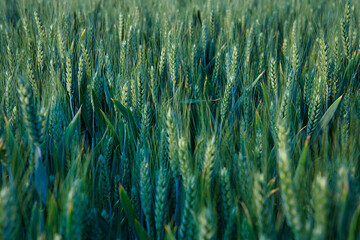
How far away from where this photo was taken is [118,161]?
1258mm

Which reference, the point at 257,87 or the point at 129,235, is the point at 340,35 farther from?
the point at 129,235

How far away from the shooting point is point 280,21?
117 inches

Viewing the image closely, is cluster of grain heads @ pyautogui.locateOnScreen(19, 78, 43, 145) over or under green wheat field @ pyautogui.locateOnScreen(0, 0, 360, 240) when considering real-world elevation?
over

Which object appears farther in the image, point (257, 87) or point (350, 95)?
point (257, 87)

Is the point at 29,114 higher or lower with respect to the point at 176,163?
higher

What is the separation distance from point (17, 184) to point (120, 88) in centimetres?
67

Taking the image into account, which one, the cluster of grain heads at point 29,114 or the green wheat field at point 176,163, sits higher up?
the cluster of grain heads at point 29,114

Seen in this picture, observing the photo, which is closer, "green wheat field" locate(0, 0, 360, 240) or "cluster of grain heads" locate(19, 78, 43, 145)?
"green wheat field" locate(0, 0, 360, 240)

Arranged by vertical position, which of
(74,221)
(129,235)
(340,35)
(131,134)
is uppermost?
(340,35)

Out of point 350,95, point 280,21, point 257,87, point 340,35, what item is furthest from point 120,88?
point 280,21

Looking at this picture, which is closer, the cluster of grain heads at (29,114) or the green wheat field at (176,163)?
the green wheat field at (176,163)

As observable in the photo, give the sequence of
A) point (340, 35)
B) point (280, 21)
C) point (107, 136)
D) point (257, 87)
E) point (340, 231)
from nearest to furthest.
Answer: point (340, 231), point (107, 136), point (257, 87), point (340, 35), point (280, 21)

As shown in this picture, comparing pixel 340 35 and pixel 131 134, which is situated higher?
pixel 340 35

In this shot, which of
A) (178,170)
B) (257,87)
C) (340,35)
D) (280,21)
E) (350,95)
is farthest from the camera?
(280,21)
